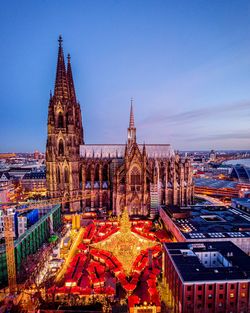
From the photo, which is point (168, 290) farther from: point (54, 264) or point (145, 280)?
point (54, 264)

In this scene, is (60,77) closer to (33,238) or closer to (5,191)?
(33,238)

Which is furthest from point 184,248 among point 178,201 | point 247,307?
point 178,201

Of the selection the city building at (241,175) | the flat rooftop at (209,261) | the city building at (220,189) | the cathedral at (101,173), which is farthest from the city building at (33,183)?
the city building at (241,175)

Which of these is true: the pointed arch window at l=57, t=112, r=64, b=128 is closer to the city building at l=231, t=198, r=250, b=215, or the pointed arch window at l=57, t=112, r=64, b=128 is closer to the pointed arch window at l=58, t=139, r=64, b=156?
the pointed arch window at l=58, t=139, r=64, b=156

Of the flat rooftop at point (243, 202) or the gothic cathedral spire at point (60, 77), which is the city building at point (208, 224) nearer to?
the flat rooftop at point (243, 202)

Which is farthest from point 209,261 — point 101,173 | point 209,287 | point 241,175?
point 241,175

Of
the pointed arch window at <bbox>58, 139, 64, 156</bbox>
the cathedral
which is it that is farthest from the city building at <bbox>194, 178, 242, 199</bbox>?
the pointed arch window at <bbox>58, 139, 64, 156</bbox>
